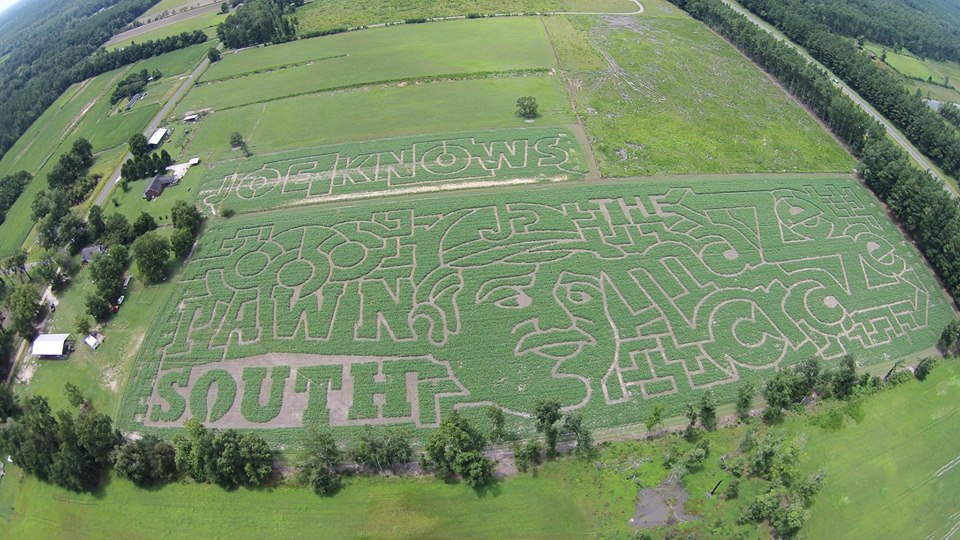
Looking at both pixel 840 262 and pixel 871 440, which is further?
pixel 840 262

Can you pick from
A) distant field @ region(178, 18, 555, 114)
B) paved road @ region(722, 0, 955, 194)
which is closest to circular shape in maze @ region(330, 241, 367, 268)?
distant field @ region(178, 18, 555, 114)

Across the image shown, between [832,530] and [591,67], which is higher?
[591,67]

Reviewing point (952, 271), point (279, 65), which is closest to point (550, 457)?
point (952, 271)

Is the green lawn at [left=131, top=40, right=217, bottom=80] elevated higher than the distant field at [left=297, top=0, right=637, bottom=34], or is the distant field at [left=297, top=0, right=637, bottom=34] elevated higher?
the distant field at [left=297, top=0, right=637, bottom=34]

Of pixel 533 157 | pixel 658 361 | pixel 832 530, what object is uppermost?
pixel 533 157

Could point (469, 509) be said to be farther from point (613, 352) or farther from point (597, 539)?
point (613, 352)

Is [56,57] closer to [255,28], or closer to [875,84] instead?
[255,28]

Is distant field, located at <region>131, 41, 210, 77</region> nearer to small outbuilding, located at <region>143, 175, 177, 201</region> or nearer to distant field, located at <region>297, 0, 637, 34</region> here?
distant field, located at <region>297, 0, 637, 34</region>

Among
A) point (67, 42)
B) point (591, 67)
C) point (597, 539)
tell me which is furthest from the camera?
point (67, 42)
